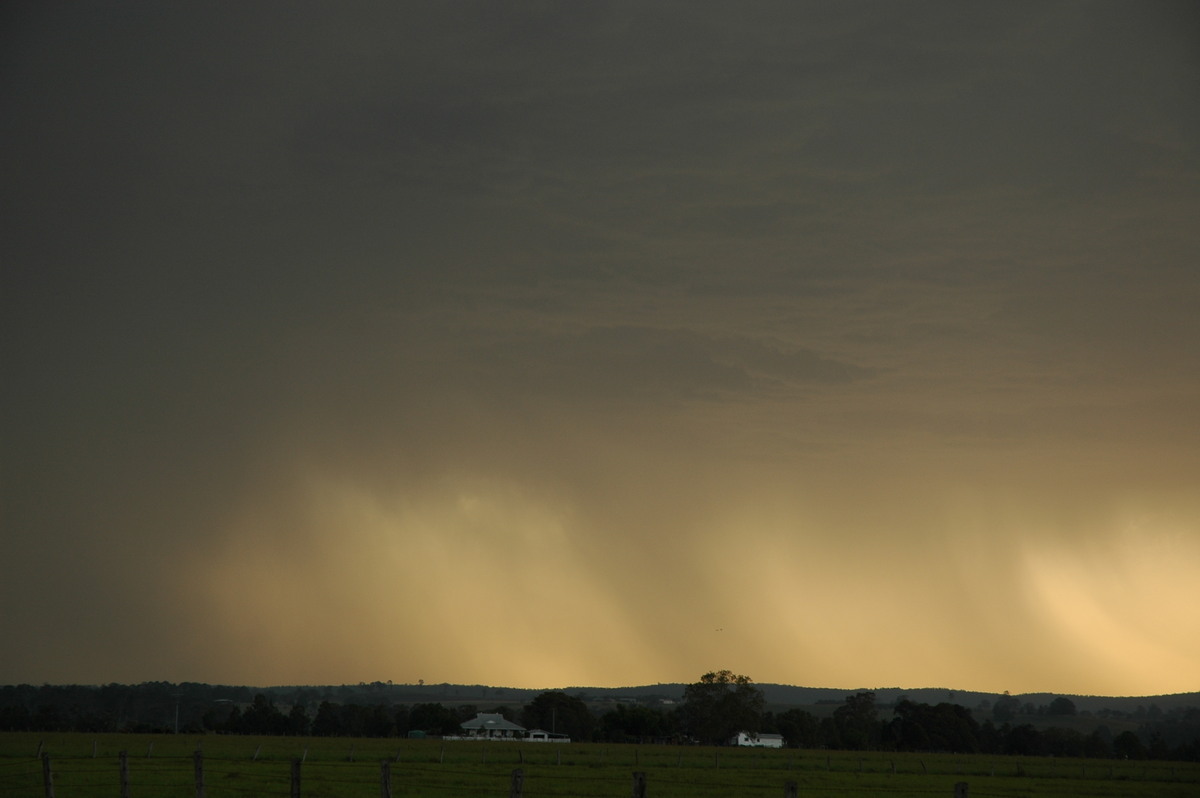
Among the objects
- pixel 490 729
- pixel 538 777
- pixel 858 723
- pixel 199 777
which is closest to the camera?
pixel 199 777

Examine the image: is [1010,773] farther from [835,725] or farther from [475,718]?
[475,718]

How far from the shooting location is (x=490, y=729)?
168 metres

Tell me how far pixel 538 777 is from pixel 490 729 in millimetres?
107687

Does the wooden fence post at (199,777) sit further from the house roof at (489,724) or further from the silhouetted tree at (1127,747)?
the silhouetted tree at (1127,747)

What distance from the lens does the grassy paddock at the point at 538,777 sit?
52250 mm

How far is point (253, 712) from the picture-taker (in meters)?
178

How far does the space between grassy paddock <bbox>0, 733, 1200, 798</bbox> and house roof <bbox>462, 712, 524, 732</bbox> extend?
73.6 metres

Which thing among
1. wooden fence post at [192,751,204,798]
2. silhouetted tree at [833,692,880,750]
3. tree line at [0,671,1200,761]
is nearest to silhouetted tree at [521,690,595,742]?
tree line at [0,671,1200,761]

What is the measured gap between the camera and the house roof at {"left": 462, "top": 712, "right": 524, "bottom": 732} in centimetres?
16862

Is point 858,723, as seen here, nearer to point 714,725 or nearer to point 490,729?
point 714,725

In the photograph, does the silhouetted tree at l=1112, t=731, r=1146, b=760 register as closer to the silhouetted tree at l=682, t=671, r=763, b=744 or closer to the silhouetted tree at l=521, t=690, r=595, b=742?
the silhouetted tree at l=682, t=671, r=763, b=744

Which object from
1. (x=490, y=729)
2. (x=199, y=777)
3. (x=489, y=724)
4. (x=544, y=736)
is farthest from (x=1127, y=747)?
(x=199, y=777)

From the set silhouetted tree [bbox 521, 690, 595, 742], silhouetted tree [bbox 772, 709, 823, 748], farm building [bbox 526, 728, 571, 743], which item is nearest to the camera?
farm building [bbox 526, 728, 571, 743]

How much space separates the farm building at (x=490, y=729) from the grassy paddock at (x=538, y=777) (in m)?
70.7
